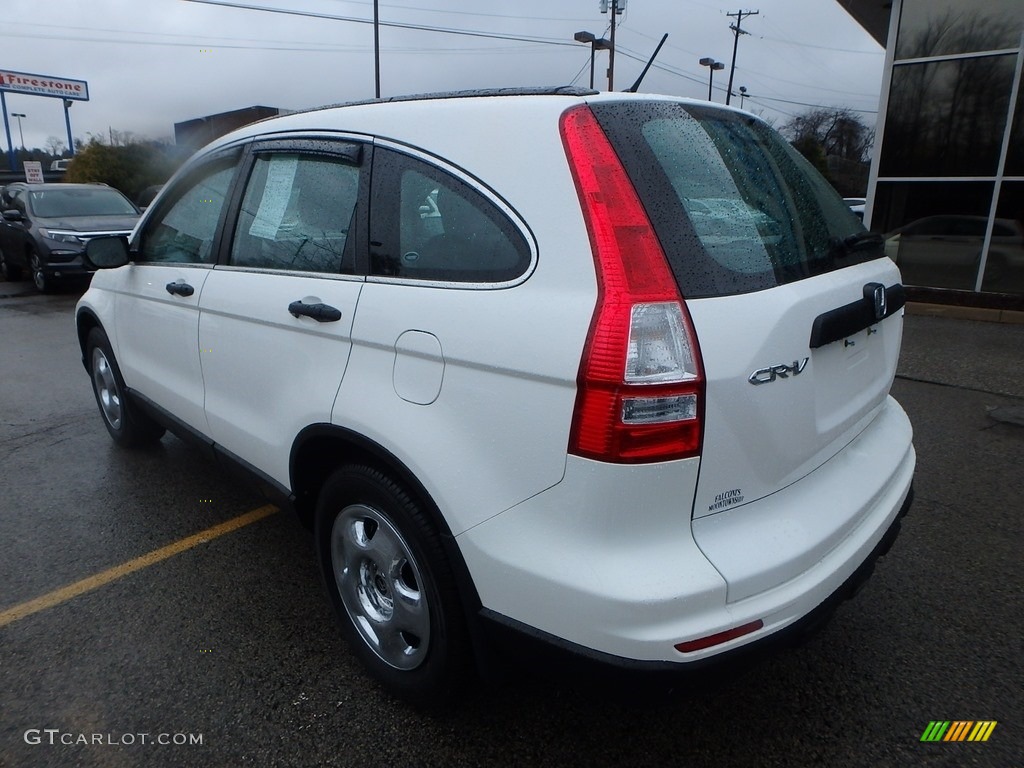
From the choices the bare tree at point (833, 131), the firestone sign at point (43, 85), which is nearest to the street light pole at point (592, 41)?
the bare tree at point (833, 131)

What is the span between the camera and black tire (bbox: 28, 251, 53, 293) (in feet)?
38.2

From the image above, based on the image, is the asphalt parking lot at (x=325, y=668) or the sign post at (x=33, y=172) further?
the sign post at (x=33, y=172)

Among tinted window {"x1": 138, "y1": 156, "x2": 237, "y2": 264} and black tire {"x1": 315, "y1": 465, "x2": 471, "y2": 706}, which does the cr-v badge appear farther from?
tinted window {"x1": 138, "y1": 156, "x2": 237, "y2": 264}

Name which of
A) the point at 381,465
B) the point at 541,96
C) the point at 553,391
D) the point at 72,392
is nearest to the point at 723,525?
the point at 553,391

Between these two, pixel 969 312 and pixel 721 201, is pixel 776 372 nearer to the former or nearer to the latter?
pixel 721 201

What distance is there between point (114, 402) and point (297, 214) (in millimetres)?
2689

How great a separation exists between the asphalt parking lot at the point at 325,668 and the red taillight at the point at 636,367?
61 centimetres

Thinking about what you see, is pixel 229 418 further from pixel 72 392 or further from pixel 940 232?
pixel 940 232

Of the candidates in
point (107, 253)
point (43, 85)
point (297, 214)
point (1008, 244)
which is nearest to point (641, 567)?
point (297, 214)

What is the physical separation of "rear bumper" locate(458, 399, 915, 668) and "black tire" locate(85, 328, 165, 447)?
321cm

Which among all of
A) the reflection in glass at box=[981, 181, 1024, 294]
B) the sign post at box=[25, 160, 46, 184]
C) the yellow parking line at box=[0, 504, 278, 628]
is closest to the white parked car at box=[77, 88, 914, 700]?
the yellow parking line at box=[0, 504, 278, 628]

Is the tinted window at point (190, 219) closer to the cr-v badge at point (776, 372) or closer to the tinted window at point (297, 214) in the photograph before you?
the tinted window at point (297, 214)

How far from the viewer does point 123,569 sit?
10.4ft

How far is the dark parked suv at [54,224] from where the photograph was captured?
1143 cm
